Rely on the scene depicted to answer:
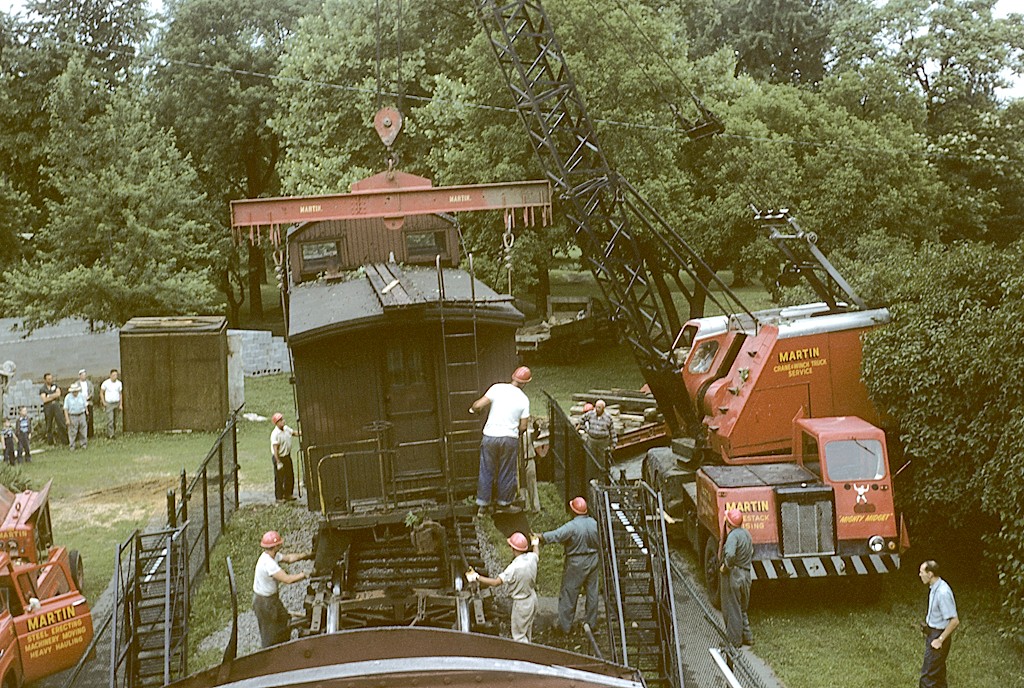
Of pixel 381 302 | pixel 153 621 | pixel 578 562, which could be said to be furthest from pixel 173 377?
pixel 578 562

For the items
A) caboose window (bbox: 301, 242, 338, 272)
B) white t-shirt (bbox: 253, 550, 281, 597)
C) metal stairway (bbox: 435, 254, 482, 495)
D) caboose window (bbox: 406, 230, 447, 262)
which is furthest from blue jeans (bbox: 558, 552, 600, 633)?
caboose window (bbox: 301, 242, 338, 272)

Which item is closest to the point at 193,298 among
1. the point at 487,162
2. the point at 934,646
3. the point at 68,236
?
the point at 68,236

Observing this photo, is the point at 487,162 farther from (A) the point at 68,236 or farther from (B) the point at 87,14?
(B) the point at 87,14

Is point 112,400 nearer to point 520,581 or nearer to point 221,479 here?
point 221,479

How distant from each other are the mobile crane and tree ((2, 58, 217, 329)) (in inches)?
563

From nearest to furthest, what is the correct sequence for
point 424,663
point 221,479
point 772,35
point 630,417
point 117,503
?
point 424,663 < point 221,479 < point 117,503 < point 630,417 < point 772,35

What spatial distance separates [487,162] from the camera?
27.4 meters

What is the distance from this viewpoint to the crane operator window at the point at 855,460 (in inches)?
535

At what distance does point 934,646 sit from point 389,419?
680 cm

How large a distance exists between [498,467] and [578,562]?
1.46 m

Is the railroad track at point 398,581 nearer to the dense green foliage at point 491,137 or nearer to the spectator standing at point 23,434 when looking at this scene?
the dense green foliage at point 491,137

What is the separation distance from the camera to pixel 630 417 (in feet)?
74.4

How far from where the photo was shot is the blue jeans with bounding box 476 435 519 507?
12328 mm

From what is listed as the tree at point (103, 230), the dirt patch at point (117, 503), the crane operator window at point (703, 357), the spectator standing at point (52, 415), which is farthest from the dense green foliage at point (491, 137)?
the dirt patch at point (117, 503)
